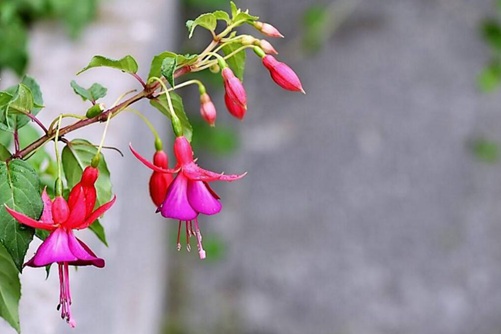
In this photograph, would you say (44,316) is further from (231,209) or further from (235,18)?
(231,209)

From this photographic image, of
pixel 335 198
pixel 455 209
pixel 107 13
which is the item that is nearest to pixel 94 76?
pixel 107 13

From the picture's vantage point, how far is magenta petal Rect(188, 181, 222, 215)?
0.66m

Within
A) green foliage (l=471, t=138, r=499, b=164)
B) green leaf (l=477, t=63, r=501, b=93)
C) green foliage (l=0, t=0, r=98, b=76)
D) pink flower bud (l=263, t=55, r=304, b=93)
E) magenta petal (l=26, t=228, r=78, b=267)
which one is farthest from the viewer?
green foliage (l=471, t=138, r=499, b=164)

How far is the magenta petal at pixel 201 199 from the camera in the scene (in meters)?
0.66

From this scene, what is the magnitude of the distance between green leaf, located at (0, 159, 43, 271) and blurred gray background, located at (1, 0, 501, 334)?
1.50 m

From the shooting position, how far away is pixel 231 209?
230cm

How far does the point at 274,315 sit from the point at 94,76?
1.02 m

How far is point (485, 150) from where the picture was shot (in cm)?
220

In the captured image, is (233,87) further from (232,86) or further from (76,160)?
(76,160)

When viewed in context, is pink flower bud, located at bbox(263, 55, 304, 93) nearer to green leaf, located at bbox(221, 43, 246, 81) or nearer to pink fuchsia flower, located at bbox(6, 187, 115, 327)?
green leaf, located at bbox(221, 43, 246, 81)

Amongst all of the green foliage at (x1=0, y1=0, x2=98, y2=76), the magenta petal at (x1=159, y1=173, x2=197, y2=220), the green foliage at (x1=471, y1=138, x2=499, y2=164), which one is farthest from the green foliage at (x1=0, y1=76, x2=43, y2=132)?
the green foliage at (x1=471, y1=138, x2=499, y2=164)

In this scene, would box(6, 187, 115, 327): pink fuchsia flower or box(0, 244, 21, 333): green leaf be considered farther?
box(0, 244, 21, 333): green leaf

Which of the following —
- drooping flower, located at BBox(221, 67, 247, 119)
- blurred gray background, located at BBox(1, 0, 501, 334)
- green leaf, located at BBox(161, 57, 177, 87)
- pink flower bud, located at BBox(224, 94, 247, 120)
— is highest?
green leaf, located at BBox(161, 57, 177, 87)

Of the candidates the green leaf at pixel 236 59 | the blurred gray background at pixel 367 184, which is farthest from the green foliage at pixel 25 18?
the green leaf at pixel 236 59
